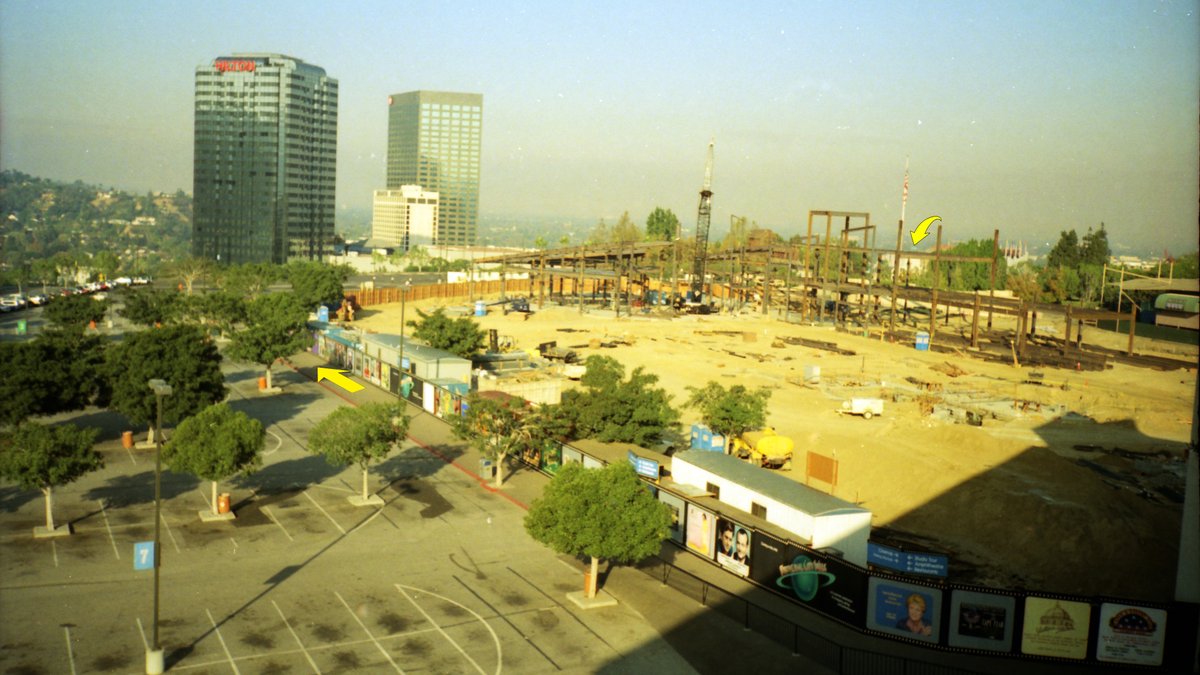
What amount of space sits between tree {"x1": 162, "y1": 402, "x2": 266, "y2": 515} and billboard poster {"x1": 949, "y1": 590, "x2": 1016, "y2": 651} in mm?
20597

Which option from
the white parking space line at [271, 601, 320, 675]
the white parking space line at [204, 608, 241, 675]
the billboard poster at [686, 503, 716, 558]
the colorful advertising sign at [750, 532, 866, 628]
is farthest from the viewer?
the billboard poster at [686, 503, 716, 558]

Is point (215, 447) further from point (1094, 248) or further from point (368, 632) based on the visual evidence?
point (1094, 248)

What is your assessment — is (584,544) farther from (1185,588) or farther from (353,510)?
(1185,588)

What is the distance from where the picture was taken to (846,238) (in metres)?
90.2

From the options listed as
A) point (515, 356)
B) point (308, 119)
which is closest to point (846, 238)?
point (515, 356)

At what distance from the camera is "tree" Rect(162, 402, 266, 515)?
2772cm

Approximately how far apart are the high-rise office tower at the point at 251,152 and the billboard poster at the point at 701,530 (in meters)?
162

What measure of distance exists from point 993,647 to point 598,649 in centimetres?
897

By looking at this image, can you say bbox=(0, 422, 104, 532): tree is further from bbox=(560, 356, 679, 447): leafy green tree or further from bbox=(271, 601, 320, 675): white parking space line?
bbox=(560, 356, 679, 447): leafy green tree

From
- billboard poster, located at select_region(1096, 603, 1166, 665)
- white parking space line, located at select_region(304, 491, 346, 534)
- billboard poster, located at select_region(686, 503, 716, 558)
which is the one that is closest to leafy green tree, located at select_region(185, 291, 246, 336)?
white parking space line, located at select_region(304, 491, 346, 534)

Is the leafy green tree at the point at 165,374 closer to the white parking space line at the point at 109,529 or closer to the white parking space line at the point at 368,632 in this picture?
the white parking space line at the point at 109,529

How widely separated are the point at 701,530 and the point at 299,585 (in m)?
11.0

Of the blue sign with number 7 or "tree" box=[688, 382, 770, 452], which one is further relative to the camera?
"tree" box=[688, 382, 770, 452]

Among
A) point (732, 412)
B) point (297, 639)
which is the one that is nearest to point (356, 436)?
point (297, 639)
